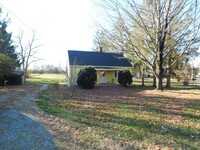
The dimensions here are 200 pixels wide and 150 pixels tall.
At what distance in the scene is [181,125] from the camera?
6.47 meters

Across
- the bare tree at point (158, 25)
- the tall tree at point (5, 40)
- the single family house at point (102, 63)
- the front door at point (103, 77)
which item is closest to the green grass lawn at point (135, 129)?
the bare tree at point (158, 25)

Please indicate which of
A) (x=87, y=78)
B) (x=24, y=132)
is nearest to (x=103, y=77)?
(x=87, y=78)

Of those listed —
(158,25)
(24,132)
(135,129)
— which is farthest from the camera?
(158,25)

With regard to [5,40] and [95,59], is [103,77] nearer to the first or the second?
[95,59]

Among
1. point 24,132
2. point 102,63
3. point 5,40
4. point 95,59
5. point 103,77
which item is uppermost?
point 5,40

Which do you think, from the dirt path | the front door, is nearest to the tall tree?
the front door

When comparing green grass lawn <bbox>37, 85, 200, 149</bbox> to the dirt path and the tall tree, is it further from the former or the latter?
the tall tree

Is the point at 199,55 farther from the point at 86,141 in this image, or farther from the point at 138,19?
the point at 86,141

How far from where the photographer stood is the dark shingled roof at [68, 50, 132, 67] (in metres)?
27.2

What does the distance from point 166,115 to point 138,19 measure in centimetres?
1169

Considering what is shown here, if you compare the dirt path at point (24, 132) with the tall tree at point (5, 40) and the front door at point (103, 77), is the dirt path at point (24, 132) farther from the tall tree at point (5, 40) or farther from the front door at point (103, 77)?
the tall tree at point (5, 40)

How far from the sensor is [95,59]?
28.5m

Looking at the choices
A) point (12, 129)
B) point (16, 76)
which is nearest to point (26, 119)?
point (12, 129)

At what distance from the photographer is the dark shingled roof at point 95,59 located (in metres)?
27.2
